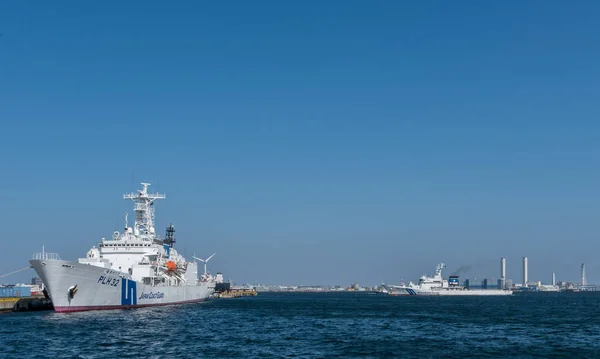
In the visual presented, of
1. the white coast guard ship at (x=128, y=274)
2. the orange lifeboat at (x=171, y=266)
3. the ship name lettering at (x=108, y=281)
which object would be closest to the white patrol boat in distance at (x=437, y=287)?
the white coast guard ship at (x=128, y=274)

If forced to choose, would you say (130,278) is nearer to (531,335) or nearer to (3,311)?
(3,311)

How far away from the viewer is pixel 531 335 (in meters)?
48.1

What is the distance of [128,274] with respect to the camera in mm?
66938

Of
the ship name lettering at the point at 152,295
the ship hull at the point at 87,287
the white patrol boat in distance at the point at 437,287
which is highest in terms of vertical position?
the ship hull at the point at 87,287

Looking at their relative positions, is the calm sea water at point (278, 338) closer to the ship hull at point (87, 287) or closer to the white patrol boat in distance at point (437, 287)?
the ship hull at point (87, 287)

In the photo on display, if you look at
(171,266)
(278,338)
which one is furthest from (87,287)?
(278,338)

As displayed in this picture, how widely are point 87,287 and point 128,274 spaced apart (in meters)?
7.46

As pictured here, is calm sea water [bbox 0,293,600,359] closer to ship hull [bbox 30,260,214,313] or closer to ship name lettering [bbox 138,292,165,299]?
ship hull [bbox 30,260,214,313]

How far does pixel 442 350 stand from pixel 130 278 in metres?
39.9

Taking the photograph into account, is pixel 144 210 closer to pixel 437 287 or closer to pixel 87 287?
pixel 87 287

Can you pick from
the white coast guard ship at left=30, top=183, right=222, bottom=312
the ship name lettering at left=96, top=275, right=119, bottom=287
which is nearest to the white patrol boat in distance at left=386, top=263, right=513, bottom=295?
the white coast guard ship at left=30, top=183, right=222, bottom=312

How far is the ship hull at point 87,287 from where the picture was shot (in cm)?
5725

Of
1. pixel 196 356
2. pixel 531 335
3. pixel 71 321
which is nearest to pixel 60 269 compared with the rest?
pixel 71 321

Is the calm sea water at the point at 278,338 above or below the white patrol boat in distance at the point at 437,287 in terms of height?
above
